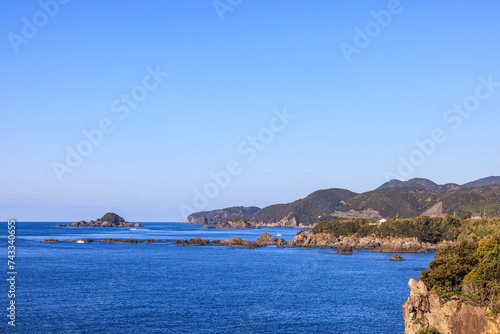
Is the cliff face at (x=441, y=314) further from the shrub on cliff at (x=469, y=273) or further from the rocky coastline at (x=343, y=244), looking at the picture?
the rocky coastline at (x=343, y=244)

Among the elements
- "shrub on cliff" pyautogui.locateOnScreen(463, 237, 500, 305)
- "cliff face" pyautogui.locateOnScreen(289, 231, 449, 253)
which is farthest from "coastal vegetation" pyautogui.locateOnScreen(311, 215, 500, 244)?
"shrub on cliff" pyautogui.locateOnScreen(463, 237, 500, 305)

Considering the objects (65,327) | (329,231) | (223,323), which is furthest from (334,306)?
(329,231)

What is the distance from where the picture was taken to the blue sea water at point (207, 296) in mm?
52031

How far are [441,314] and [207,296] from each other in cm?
3503

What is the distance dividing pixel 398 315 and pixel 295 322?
14.1 m

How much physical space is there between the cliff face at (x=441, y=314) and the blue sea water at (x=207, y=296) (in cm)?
498

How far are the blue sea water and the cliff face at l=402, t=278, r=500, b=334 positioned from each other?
4.98 metres

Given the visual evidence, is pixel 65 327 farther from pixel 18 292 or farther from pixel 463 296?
pixel 463 296

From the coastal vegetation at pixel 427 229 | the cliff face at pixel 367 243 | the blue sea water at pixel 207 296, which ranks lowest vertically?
the blue sea water at pixel 207 296

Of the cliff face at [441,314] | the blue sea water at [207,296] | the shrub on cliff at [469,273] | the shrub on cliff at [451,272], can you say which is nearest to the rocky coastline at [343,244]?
the blue sea water at [207,296]

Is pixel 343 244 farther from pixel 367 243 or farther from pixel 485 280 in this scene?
pixel 485 280

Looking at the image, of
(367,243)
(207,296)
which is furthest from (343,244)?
(207,296)

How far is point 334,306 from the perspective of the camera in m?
63.3

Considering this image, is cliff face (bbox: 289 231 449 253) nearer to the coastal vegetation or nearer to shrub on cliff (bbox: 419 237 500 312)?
the coastal vegetation
